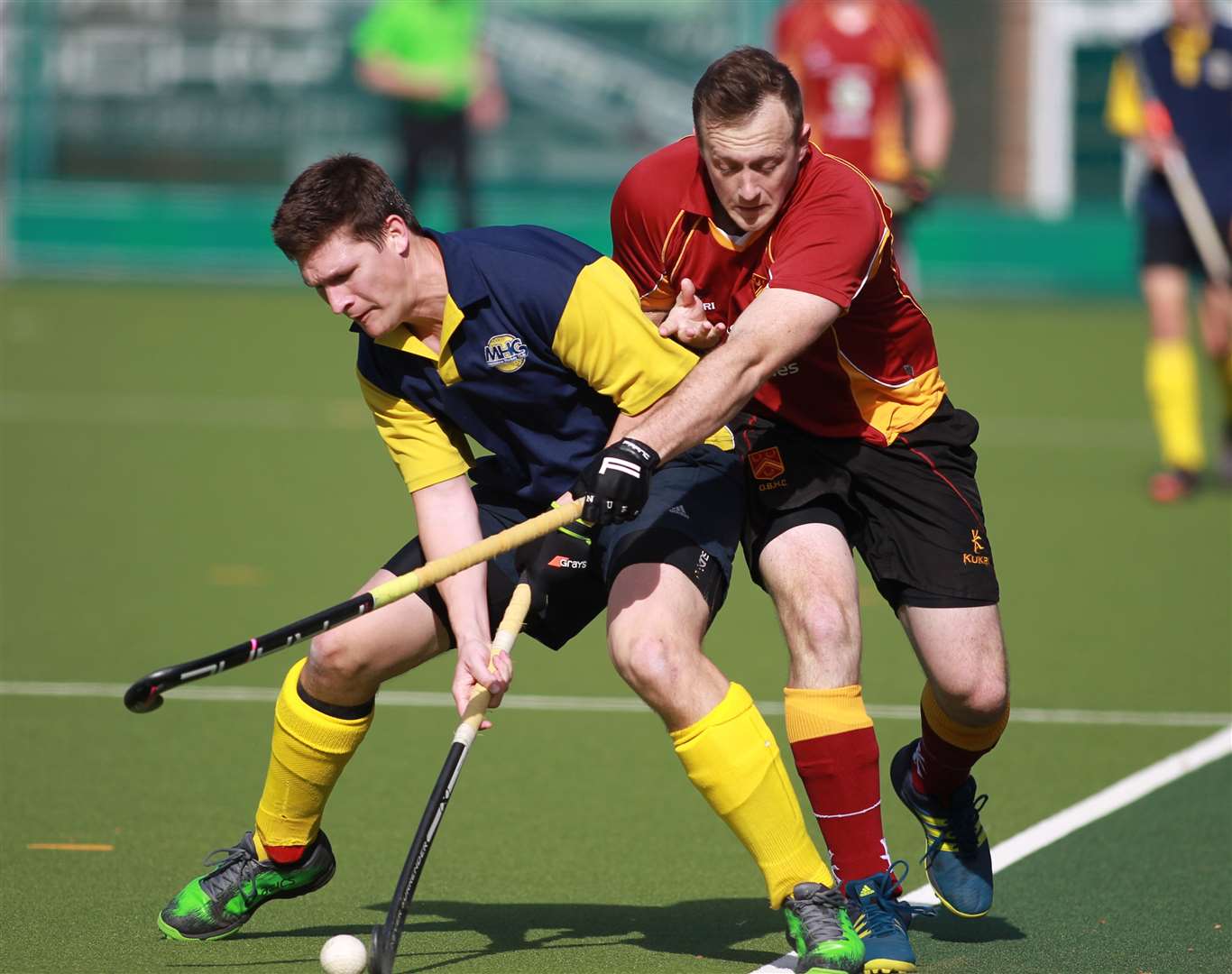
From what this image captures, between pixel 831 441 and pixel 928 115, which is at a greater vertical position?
pixel 831 441

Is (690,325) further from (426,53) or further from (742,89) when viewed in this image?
(426,53)

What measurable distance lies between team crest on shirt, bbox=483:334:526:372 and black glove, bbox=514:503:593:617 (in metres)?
0.29

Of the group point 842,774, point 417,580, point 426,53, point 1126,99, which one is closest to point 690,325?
point 417,580

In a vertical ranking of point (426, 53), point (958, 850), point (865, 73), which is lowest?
point (426, 53)

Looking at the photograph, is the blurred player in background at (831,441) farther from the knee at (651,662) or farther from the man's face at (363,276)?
the man's face at (363,276)

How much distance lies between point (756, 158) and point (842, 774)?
1.18 meters

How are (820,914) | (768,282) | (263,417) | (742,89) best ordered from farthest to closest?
(263,417)
(768,282)
(742,89)
(820,914)

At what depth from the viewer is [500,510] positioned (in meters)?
4.23

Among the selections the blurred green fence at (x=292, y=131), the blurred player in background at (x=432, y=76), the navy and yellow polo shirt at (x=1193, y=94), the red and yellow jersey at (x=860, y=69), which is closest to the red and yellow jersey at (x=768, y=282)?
the navy and yellow polo shirt at (x=1193, y=94)

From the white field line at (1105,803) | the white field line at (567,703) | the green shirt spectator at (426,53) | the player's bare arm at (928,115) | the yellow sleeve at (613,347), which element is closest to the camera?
the yellow sleeve at (613,347)

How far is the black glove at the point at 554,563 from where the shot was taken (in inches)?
157

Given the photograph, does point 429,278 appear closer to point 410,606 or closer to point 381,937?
point 410,606

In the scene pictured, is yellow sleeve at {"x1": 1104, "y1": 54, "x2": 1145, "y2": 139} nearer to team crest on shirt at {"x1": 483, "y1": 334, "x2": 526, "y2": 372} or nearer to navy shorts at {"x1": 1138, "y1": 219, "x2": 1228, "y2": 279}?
navy shorts at {"x1": 1138, "y1": 219, "x2": 1228, "y2": 279}

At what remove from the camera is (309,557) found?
8.02 m
